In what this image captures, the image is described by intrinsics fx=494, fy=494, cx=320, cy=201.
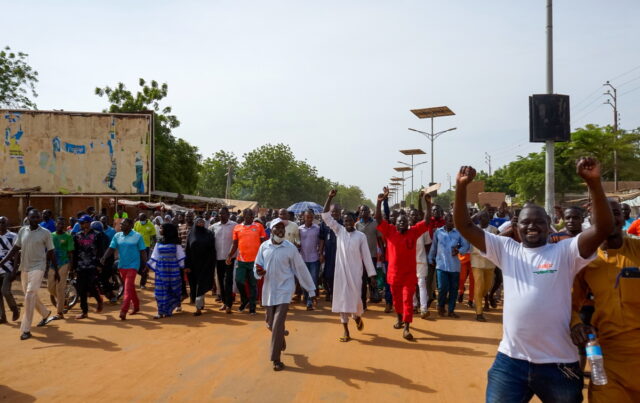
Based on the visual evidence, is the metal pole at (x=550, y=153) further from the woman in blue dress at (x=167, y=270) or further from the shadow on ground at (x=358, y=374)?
the woman in blue dress at (x=167, y=270)

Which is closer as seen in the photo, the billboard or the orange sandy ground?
the orange sandy ground

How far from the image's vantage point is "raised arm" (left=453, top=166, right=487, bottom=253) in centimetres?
316

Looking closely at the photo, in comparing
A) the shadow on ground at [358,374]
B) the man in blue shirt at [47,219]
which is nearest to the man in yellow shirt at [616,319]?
the shadow on ground at [358,374]

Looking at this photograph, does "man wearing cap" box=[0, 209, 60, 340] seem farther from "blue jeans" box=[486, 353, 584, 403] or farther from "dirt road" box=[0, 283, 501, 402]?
"blue jeans" box=[486, 353, 584, 403]

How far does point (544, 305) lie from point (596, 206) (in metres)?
0.64

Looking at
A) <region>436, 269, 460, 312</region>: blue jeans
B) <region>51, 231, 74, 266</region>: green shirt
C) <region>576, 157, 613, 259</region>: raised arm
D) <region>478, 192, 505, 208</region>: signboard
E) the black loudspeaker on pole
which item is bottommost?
<region>436, 269, 460, 312</region>: blue jeans

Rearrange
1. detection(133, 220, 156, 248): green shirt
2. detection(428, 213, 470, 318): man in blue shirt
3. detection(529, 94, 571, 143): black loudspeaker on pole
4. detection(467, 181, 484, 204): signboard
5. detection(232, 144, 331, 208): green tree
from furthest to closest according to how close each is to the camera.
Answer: detection(232, 144, 331, 208): green tree, detection(467, 181, 484, 204): signboard, detection(133, 220, 156, 248): green shirt, detection(529, 94, 571, 143): black loudspeaker on pole, detection(428, 213, 470, 318): man in blue shirt

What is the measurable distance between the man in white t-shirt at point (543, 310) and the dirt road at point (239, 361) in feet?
7.06

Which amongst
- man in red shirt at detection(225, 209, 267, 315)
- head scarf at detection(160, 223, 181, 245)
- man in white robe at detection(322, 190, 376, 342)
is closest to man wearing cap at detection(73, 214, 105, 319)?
head scarf at detection(160, 223, 181, 245)

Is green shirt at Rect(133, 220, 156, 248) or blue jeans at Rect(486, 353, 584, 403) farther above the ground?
green shirt at Rect(133, 220, 156, 248)

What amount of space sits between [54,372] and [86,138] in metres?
18.1

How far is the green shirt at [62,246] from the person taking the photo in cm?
895

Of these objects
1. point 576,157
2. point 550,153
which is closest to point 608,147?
point 576,157

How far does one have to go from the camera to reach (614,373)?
3008mm
